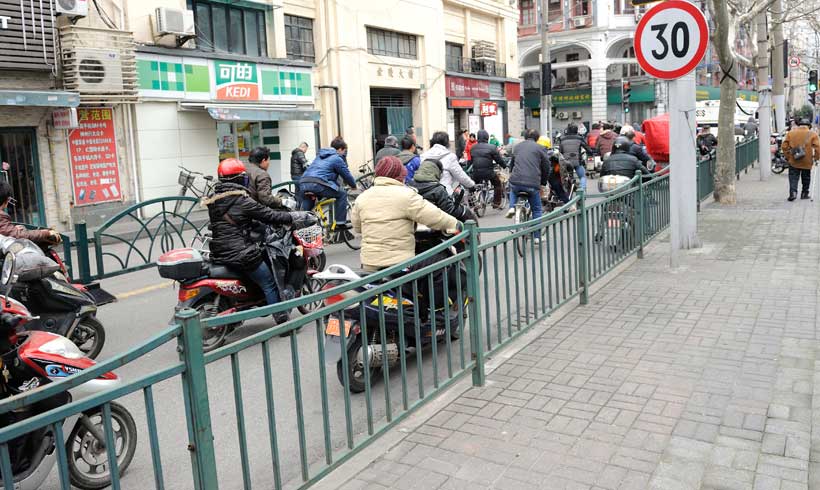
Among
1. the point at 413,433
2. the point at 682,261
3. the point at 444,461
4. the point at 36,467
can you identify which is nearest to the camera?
the point at 36,467

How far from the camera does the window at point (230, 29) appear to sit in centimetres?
1877

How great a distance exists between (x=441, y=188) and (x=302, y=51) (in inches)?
621

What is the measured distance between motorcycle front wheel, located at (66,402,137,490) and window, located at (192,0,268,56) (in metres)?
16.1

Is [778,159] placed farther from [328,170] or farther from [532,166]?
[328,170]

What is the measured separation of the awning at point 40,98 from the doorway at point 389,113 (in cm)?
1228

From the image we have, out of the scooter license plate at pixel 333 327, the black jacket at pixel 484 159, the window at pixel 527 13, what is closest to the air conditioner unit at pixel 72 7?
the black jacket at pixel 484 159

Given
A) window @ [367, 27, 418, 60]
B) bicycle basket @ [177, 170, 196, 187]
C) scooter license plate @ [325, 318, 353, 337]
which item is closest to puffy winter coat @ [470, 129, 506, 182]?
bicycle basket @ [177, 170, 196, 187]

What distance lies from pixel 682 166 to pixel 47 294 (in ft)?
22.7

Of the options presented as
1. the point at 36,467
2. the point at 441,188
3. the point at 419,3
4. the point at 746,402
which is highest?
the point at 419,3

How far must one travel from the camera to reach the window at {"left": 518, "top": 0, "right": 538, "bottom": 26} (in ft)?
163

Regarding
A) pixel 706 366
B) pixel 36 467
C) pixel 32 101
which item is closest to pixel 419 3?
pixel 32 101

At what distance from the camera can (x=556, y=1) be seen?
48.5m

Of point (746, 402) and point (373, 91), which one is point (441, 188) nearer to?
point (746, 402)

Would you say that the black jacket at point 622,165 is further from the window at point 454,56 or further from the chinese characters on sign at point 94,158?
the window at point 454,56
